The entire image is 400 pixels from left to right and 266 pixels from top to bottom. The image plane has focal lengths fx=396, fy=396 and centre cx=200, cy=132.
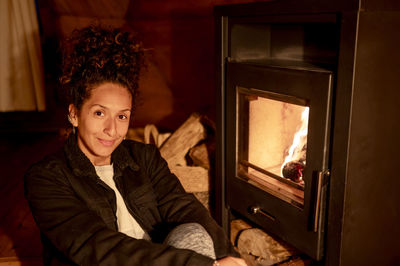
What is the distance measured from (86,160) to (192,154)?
0.71 m

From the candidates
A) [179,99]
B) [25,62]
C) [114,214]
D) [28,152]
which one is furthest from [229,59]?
[28,152]

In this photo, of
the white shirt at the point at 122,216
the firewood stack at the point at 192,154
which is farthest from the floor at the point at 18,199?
the firewood stack at the point at 192,154

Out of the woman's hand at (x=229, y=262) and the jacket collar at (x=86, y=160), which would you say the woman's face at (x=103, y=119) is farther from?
the woman's hand at (x=229, y=262)

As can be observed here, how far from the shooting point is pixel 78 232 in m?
0.97

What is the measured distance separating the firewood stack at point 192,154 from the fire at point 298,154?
0.45 m

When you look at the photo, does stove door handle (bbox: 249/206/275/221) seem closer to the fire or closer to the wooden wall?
the fire

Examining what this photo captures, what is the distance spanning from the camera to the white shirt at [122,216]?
3.83ft

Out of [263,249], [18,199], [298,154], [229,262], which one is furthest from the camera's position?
[18,199]

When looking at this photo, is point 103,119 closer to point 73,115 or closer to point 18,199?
point 73,115

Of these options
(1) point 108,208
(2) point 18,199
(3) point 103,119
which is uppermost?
(3) point 103,119

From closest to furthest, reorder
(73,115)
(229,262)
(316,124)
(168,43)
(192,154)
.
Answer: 1. (229,262)
2. (316,124)
3. (73,115)
4. (192,154)
5. (168,43)

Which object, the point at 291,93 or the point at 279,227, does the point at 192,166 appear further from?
the point at 291,93

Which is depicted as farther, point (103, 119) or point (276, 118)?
point (276, 118)

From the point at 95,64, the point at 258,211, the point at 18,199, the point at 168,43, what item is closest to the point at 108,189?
the point at 95,64
